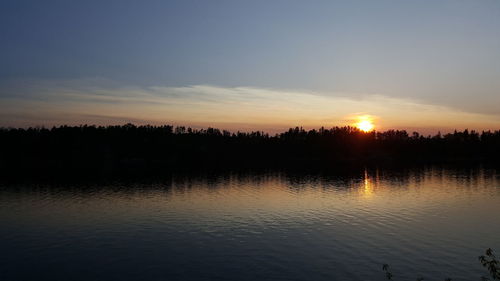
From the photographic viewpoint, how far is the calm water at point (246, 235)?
120 ft

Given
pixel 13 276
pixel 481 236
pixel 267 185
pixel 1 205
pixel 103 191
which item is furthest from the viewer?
pixel 267 185

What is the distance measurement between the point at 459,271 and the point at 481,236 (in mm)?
Answer: 15330

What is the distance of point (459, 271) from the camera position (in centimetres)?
3550

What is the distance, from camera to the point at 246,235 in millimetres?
49406

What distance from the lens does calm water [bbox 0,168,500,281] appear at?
36500 mm

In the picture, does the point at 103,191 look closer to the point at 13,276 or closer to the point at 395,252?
the point at 13,276

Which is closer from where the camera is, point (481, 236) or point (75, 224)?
point (481, 236)

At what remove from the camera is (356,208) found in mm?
69562

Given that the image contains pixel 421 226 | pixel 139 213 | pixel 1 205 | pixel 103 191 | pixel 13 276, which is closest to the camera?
pixel 13 276

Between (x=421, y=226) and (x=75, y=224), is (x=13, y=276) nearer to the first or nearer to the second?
(x=75, y=224)

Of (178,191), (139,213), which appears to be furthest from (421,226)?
(178,191)

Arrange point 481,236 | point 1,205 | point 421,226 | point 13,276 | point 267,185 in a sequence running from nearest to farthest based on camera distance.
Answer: point 13,276 → point 481,236 → point 421,226 → point 1,205 → point 267,185

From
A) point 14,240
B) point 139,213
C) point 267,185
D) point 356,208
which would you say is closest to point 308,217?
point 356,208

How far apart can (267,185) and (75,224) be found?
60.0 m
